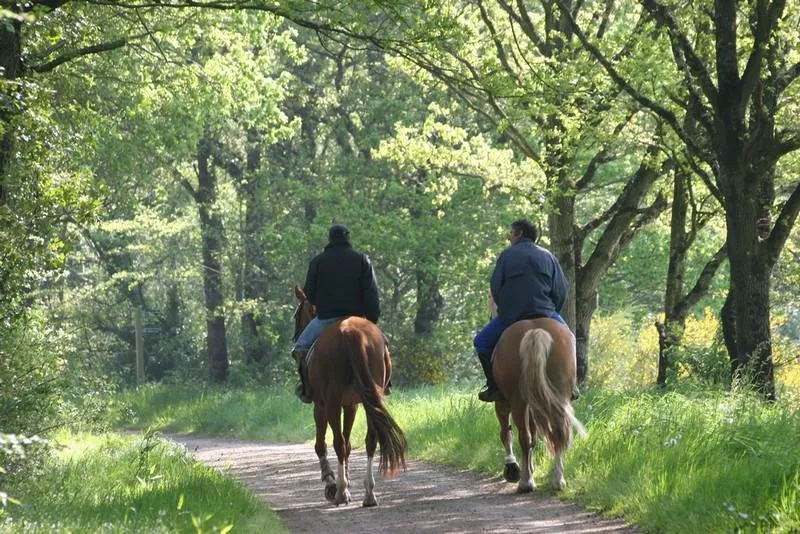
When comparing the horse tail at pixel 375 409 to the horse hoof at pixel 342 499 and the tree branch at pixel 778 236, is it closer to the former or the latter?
the horse hoof at pixel 342 499

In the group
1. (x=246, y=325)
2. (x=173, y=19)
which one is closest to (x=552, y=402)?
(x=173, y=19)

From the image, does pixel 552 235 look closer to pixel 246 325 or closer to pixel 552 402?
pixel 552 402

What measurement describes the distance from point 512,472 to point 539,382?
1.74 m

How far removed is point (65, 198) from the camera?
11.6 metres

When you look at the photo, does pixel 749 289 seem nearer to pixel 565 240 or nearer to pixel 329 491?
pixel 329 491

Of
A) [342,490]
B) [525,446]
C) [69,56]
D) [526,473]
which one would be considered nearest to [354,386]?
[342,490]

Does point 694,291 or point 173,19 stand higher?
point 173,19

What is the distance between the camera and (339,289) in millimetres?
12086

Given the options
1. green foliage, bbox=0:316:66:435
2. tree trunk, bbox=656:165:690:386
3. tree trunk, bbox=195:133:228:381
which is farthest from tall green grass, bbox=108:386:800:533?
tree trunk, bbox=195:133:228:381

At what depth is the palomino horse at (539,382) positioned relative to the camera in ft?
35.5

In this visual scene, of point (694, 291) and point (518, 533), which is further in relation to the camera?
point (694, 291)

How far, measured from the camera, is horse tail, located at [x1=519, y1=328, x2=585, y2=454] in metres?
10.8

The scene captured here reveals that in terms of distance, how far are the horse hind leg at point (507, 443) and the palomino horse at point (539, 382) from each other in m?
0.62

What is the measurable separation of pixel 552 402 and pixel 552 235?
11.8 m
